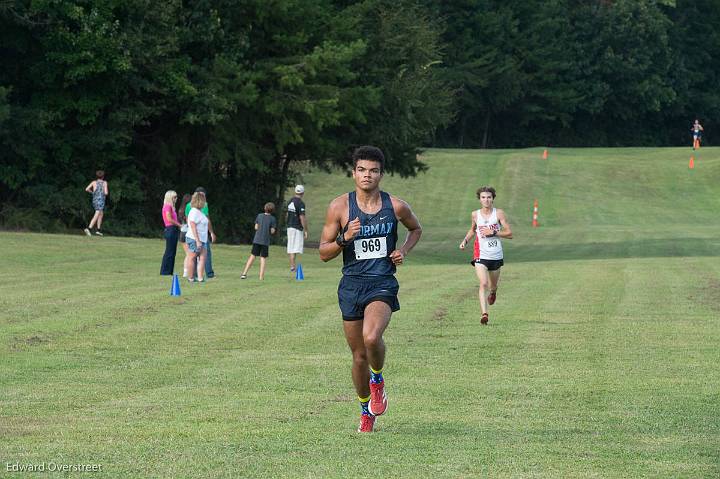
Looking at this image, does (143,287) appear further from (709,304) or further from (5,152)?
(5,152)

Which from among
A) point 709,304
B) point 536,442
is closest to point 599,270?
point 709,304

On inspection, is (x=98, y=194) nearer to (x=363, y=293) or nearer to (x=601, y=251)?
(x=601, y=251)

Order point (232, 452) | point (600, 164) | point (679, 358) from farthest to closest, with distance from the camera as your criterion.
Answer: point (600, 164)
point (679, 358)
point (232, 452)

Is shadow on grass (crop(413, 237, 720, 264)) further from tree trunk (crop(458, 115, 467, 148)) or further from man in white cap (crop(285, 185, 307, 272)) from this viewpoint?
tree trunk (crop(458, 115, 467, 148))

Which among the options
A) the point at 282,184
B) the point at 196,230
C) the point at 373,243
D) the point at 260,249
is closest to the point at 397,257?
the point at 373,243

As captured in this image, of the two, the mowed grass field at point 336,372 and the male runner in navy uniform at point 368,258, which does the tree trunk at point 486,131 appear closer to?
the mowed grass field at point 336,372

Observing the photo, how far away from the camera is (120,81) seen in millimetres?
39781

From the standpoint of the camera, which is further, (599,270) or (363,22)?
(363,22)

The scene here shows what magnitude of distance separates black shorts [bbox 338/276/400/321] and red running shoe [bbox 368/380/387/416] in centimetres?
55

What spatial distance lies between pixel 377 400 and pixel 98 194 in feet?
100

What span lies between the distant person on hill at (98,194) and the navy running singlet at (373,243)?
30.1 meters

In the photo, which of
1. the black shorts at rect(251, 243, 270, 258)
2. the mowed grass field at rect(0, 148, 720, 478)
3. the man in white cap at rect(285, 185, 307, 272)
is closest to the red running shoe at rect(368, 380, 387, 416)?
the mowed grass field at rect(0, 148, 720, 478)

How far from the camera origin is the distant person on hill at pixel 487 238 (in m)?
18.7

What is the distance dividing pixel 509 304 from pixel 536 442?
14.0m
